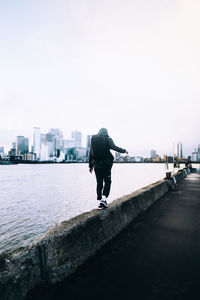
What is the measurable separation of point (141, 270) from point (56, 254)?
132cm

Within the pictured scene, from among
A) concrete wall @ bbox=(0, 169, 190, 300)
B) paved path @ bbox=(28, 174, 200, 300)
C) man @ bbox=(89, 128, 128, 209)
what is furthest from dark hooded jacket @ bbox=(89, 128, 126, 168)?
paved path @ bbox=(28, 174, 200, 300)

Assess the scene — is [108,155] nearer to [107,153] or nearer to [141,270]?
[107,153]

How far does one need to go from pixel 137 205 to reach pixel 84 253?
11.4 feet

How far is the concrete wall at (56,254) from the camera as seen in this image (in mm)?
2119

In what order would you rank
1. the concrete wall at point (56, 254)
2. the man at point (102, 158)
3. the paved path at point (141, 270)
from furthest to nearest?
the man at point (102, 158), the paved path at point (141, 270), the concrete wall at point (56, 254)

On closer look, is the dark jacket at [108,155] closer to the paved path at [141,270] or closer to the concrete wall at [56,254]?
the concrete wall at [56,254]

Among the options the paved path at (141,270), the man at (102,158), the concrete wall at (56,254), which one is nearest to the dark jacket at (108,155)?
the man at (102,158)

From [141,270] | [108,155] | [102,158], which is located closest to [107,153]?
[108,155]

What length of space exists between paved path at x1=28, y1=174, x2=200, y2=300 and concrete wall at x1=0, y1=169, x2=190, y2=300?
13 cm

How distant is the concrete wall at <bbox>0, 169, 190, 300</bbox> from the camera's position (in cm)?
212

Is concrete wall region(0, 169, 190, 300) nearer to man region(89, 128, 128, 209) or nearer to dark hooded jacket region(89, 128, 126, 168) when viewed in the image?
man region(89, 128, 128, 209)

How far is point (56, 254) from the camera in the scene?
271cm

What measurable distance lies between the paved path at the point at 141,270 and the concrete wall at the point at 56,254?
130mm

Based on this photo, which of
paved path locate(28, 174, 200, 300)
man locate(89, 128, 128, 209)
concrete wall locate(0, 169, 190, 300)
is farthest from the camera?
man locate(89, 128, 128, 209)
